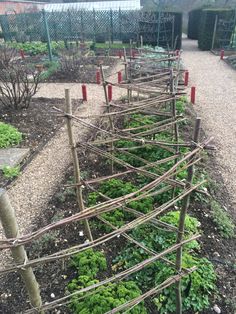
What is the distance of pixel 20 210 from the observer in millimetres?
4156

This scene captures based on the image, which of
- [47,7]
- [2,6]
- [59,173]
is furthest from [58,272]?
[2,6]

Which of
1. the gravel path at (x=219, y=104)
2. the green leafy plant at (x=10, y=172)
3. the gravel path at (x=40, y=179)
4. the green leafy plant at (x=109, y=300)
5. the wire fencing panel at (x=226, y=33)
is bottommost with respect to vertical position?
the gravel path at (x=219, y=104)

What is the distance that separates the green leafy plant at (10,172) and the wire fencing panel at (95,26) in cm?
1331

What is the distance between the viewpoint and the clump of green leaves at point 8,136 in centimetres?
584

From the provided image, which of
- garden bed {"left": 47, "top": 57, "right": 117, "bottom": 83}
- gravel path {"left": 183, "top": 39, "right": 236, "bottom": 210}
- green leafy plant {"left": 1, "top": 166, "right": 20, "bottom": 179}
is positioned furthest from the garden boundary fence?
green leafy plant {"left": 1, "top": 166, "right": 20, "bottom": 179}

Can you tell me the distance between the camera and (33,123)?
679 centimetres

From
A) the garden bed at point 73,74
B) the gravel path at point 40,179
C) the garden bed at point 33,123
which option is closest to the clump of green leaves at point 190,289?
the gravel path at point 40,179

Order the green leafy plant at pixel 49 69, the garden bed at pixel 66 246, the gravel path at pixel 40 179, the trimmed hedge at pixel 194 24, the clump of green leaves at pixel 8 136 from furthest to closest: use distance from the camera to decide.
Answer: the trimmed hedge at pixel 194 24 < the green leafy plant at pixel 49 69 < the clump of green leaves at pixel 8 136 < the gravel path at pixel 40 179 < the garden bed at pixel 66 246

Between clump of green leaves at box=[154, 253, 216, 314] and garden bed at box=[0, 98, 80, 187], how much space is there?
11.5 feet

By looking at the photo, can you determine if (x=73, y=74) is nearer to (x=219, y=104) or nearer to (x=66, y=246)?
(x=219, y=104)

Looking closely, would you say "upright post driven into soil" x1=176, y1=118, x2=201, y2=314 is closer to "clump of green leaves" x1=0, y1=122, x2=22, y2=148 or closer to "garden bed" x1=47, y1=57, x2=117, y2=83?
"clump of green leaves" x1=0, y1=122, x2=22, y2=148

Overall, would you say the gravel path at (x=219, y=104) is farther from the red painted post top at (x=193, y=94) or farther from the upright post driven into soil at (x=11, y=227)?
the upright post driven into soil at (x=11, y=227)

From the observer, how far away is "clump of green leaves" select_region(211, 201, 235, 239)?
3.57m

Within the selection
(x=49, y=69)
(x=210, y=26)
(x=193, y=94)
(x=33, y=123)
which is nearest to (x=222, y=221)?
(x=33, y=123)
